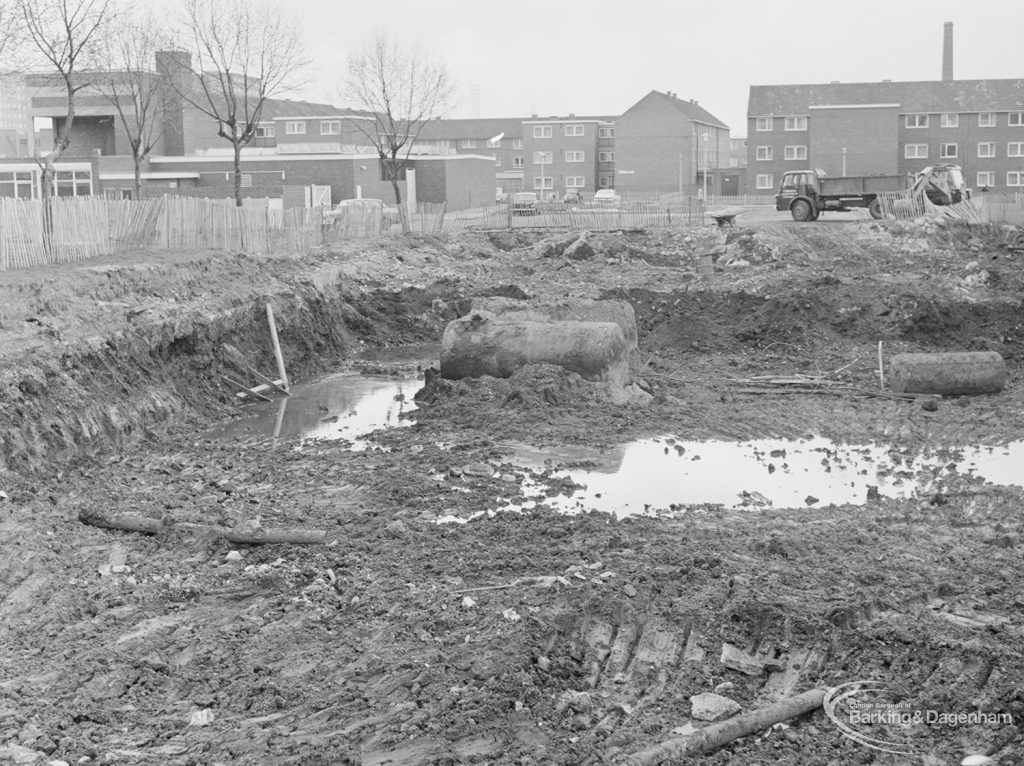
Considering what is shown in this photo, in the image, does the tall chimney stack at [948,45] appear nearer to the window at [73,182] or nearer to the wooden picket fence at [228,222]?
the wooden picket fence at [228,222]

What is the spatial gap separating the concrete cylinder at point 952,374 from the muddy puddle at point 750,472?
104 inches

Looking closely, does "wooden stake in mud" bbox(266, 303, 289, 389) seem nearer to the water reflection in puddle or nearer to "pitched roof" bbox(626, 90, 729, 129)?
the water reflection in puddle

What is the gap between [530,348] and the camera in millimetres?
15383

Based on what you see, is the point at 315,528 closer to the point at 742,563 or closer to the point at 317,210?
the point at 742,563

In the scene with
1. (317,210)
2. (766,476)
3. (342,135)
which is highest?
(342,135)

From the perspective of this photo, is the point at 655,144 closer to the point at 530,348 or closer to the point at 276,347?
the point at 276,347

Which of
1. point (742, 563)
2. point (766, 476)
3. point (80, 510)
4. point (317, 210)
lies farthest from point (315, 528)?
point (317, 210)

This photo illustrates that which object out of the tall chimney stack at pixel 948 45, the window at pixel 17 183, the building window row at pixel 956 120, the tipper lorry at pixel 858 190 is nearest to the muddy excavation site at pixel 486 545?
the tipper lorry at pixel 858 190

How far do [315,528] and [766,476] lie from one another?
4.85 meters

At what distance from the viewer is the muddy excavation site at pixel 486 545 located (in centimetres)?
579

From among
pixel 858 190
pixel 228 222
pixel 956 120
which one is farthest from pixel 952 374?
pixel 956 120

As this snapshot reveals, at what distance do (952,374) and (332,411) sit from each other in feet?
28.3

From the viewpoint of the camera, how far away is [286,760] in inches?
214

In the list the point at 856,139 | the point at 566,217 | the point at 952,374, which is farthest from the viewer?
the point at 856,139
